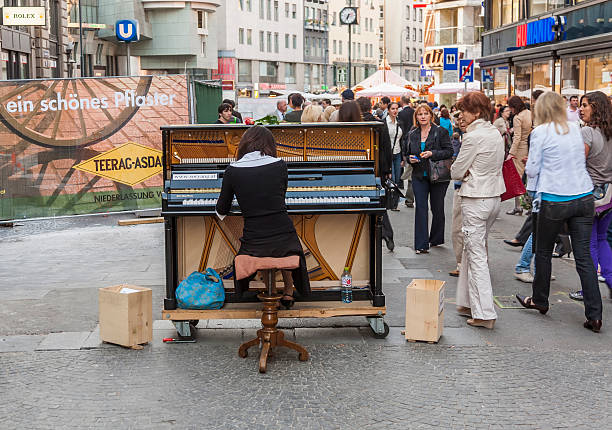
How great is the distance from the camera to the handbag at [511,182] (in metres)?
9.17

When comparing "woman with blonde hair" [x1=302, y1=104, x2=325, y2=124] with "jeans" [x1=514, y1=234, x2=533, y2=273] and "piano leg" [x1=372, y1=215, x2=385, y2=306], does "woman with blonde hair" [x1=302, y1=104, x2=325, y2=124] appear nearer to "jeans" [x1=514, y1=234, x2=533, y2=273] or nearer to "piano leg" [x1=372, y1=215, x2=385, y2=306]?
"jeans" [x1=514, y1=234, x2=533, y2=273]

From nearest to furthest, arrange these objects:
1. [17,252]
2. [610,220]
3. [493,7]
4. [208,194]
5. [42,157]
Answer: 1. [208,194]
2. [610,220]
3. [17,252]
4. [42,157]
5. [493,7]

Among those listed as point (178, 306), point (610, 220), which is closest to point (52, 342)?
point (178, 306)

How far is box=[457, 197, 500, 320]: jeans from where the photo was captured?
805 centimetres

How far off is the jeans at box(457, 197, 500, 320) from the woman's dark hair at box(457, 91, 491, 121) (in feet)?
2.49

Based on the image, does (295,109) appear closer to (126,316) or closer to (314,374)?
(126,316)

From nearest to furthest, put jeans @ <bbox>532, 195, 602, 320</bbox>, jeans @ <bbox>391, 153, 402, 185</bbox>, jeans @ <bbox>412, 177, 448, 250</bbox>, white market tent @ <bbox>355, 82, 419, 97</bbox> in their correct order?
jeans @ <bbox>532, 195, 602, 320</bbox>, jeans @ <bbox>412, 177, 448, 250</bbox>, jeans @ <bbox>391, 153, 402, 185</bbox>, white market tent @ <bbox>355, 82, 419, 97</bbox>

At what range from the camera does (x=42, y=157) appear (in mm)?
14750

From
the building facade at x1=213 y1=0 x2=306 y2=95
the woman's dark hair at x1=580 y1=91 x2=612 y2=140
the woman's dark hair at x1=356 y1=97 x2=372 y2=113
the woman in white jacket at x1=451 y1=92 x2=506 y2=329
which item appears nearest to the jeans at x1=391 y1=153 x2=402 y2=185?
the woman's dark hair at x1=356 y1=97 x2=372 y2=113

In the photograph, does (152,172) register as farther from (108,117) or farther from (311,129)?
(311,129)

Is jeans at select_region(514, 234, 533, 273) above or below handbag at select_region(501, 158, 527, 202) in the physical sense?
below

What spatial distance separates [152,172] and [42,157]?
1.77 metres

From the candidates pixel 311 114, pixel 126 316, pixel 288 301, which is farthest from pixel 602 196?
pixel 311 114

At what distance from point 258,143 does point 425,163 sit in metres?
5.36
